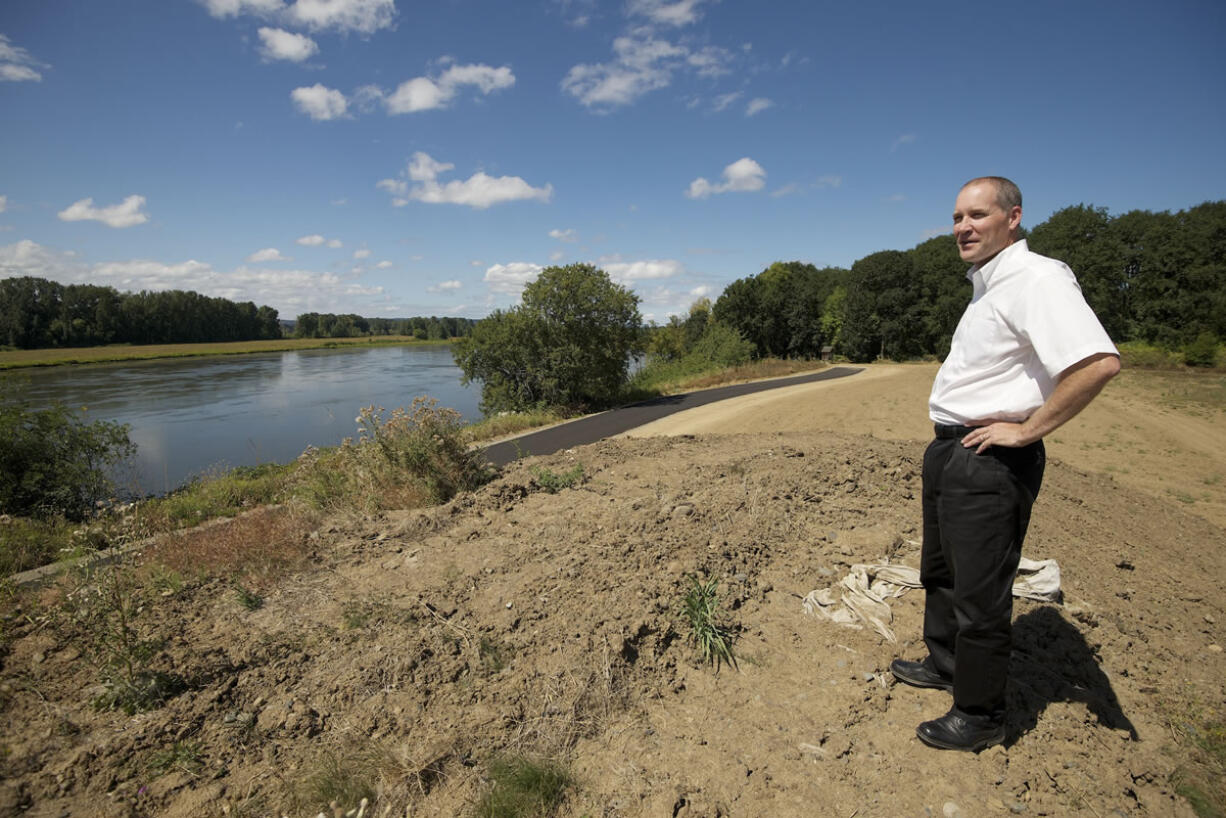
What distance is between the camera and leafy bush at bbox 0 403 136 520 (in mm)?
9734

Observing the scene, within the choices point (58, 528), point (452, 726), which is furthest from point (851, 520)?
point (58, 528)

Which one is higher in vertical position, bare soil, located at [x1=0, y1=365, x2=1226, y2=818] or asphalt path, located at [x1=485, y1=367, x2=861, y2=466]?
bare soil, located at [x1=0, y1=365, x2=1226, y2=818]

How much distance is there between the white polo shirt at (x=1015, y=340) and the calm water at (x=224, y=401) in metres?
13.4

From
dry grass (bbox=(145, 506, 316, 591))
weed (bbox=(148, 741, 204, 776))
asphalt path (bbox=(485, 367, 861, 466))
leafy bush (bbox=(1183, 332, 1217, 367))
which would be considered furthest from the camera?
leafy bush (bbox=(1183, 332, 1217, 367))

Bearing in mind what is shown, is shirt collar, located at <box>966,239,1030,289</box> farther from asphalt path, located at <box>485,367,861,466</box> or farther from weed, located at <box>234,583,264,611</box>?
asphalt path, located at <box>485,367,861,466</box>

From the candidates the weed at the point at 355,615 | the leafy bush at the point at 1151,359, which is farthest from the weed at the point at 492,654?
the leafy bush at the point at 1151,359

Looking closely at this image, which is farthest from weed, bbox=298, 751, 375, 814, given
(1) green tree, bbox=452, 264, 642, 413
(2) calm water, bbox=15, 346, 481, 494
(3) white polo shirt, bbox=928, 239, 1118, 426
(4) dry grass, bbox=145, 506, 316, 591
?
(1) green tree, bbox=452, 264, 642, 413

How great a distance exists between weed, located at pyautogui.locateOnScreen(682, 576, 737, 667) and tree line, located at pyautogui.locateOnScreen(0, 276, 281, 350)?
79073 mm

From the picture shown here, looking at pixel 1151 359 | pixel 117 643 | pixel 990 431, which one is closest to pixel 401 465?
pixel 117 643

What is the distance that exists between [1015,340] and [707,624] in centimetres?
215

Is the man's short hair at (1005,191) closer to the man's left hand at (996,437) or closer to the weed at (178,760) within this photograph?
the man's left hand at (996,437)

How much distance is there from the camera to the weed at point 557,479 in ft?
19.3

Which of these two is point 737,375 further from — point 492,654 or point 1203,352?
point 492,654

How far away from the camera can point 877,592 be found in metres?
3.39
